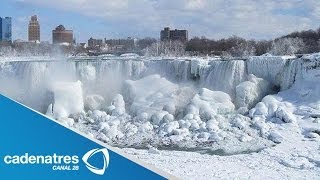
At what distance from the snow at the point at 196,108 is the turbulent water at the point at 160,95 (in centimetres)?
4

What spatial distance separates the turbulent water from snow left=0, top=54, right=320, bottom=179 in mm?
44

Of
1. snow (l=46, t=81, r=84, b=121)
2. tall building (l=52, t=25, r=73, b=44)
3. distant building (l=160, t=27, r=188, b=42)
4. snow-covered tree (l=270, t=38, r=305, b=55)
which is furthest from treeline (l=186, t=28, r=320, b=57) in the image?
tall building (l=52, t=25, r=73, b=44)

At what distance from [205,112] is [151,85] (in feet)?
18.1

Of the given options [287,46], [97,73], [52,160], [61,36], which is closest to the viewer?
[52,160]

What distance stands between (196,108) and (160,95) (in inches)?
130

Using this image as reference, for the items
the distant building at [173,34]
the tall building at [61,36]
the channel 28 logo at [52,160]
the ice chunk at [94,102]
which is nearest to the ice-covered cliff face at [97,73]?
the ice chunk at [94,102]

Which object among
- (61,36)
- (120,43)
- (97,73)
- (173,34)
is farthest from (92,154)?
(120,43)

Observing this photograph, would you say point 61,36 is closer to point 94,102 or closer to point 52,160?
point 94,102

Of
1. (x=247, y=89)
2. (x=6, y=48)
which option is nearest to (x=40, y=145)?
(x=247, y=89)

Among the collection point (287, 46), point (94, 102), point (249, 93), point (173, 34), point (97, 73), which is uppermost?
point (173, 34)

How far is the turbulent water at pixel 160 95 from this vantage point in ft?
60.6

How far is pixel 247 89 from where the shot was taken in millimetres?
24516

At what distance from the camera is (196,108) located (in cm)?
2259

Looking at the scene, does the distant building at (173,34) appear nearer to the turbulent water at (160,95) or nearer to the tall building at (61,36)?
the tall building at (61,36)
